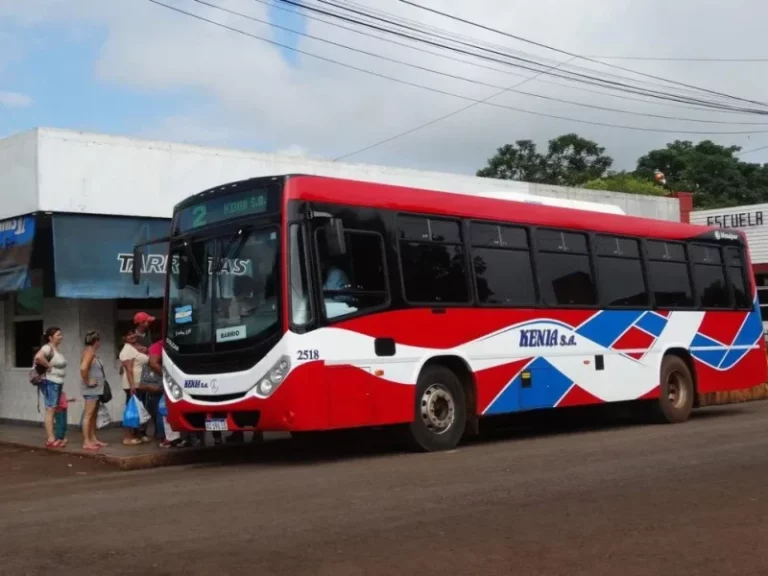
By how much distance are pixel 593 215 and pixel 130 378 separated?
7.18 m

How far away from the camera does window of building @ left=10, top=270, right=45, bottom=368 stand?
17.4m

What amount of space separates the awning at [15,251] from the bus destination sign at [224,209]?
3.78m

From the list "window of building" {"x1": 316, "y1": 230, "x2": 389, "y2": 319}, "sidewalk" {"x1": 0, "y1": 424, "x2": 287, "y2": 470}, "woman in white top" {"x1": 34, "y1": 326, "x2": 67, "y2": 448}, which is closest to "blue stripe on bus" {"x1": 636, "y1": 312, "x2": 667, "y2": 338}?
"window of building" {"x1": 316, "y1": 230, "x2": 389, "y2": 319}

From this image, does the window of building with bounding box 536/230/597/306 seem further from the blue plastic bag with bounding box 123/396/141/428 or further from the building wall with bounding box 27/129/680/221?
the blue plastic bag with bounding box 123/396/141/428

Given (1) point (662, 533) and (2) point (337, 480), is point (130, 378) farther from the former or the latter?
(1) point (662, 533)

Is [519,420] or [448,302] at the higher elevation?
[448,302]

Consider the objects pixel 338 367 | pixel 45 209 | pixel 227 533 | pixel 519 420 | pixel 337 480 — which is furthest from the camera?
pixel 519 420

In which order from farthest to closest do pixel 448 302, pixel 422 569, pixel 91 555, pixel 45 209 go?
pixel 45 209 < pixel 448 302 < pixel 91 555 < pixel 422 569

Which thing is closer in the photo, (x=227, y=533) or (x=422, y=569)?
(x=422, y=569)

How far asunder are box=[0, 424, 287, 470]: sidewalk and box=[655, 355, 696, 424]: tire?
5963mm

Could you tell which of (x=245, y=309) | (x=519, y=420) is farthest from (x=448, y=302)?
(x=519, y=420)

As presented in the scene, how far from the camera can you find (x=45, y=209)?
603 inches

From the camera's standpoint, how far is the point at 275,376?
11188 mm

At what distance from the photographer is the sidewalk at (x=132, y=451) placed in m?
12.7
